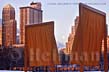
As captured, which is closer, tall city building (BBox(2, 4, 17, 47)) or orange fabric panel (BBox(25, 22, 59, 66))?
orange fabric panel (BBox(25, 22, 59, 66))

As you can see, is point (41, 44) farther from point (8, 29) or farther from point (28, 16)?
point (8, 29)

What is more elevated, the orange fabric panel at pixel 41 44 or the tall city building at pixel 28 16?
the tall city building at pixel 28 16

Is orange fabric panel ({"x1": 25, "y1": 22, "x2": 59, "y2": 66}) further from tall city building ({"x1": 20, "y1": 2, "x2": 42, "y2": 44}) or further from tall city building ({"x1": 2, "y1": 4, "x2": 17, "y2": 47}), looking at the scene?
tall city building ({"x1": 2, "y1": 4, "x2": 17, "y2": 47})

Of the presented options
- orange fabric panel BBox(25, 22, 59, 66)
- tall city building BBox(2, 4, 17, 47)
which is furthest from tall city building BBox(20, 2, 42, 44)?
orange fabric panel BBox(25, 22, 59, 66)

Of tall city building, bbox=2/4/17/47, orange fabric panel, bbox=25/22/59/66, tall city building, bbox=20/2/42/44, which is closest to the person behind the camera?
orange fabric panel, bbox=25/22/59/66

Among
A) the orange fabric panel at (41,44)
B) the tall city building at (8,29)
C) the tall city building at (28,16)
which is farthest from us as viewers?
the tall city building at (8,29)

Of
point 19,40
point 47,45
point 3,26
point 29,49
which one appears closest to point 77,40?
point 47,45

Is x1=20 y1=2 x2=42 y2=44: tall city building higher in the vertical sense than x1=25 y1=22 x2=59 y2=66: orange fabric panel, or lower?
higher

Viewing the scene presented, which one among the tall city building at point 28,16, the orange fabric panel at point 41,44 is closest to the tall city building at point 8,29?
the tall city building at point 28,16

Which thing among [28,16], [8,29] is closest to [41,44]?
[28,16]

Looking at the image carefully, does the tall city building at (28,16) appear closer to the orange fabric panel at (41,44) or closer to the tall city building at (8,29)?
the tall city building at (8,29)

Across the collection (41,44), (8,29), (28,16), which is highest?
(28,16)

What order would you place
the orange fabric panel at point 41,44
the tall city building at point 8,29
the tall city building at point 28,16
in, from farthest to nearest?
the tall city building at point 8,29
the tall city building at point 28,16
the orange fabric panel at point 41,44

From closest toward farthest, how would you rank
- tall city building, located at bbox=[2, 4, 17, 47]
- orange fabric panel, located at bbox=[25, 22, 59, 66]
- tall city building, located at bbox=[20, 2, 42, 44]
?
orange fabric panel, located at bbox=[25, 22, 59, 66], tall city building, located at bbox=[20, 2, 42, 44], tall city building, located at bbox=[2, 4, 17, 47]
